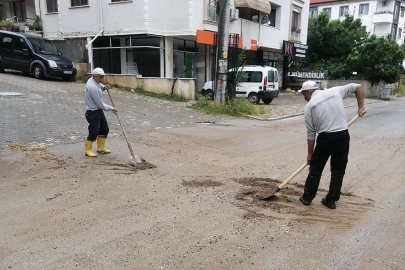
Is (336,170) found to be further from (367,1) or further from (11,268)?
(367,1)

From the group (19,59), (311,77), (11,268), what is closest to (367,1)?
(311,77)

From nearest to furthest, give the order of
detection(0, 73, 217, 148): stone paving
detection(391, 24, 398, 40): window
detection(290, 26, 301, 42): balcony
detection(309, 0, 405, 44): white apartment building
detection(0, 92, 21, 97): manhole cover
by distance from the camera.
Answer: detection(0, 73, 217, 148): stone paving → detection(0, 92, 21, 97): manhole cover → detection(290, 26, 301, 42): balcony → detection(309, 0, 405, 44): white apartment building → detection(391, 24, 398, 40): window

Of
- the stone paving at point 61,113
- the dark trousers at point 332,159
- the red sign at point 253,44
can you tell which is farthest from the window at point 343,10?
the dark trousers at point 332,159

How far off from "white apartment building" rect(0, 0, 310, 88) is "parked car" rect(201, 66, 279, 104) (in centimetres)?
262

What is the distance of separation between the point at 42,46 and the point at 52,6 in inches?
181

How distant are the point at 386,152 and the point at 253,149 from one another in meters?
2.90

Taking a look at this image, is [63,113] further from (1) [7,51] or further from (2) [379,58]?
(2) [379,58]

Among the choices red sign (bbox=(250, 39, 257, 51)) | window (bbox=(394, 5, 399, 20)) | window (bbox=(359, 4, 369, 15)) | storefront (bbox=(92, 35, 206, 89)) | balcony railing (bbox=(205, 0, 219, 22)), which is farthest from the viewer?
window (bbox=(359, 4, 369, 15))

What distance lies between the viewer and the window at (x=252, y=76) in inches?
661

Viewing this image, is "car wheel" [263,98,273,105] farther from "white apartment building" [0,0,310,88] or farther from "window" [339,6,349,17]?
"window" [339,6,349,17]

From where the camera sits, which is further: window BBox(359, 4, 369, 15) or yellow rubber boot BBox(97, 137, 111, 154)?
window BBox(359, 4, 369, 15)

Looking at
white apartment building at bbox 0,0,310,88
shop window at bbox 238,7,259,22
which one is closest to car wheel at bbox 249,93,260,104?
white apartment building at bbox 0,0,310,88

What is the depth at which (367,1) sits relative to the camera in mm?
47594

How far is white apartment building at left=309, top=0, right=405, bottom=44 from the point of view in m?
47.1
